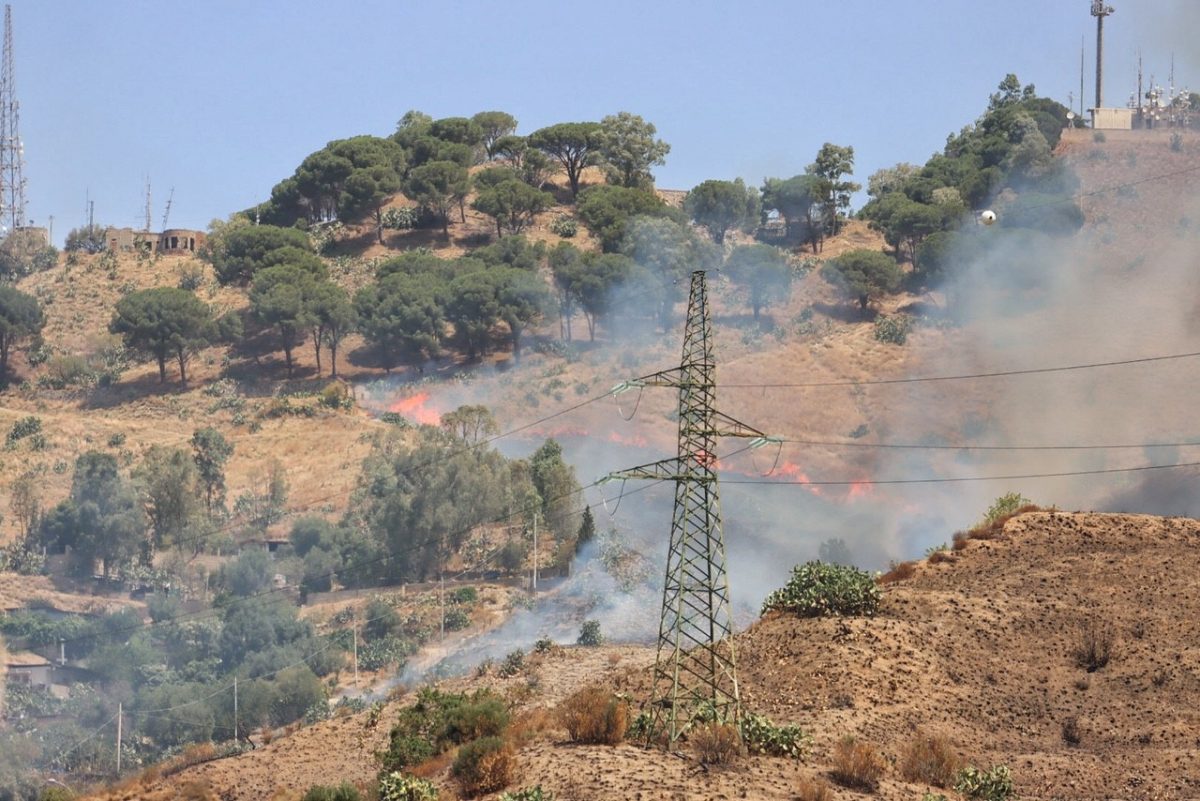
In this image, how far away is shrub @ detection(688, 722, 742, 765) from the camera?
39.9m

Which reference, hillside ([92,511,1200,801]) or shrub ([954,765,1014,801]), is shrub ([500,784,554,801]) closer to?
hillside ([92,511,1200,801])

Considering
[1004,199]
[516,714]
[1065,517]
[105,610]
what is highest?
[1004,199]

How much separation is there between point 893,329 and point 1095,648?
88.8 metres

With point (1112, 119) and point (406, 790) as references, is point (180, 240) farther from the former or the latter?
point (406, 790)

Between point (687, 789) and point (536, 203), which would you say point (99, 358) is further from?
point (687, 789)

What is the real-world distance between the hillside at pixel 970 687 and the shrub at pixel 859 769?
1.21 feet

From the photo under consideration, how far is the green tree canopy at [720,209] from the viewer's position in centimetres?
16675

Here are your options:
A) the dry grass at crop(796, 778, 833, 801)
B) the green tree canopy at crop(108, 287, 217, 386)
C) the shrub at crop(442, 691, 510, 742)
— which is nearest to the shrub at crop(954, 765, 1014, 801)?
the dry grass at crop(796, 778, 833, 801)

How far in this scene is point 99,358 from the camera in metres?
146

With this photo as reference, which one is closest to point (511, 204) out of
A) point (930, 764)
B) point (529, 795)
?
point (930, 764)

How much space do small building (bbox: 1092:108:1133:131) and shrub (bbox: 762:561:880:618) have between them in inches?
5336

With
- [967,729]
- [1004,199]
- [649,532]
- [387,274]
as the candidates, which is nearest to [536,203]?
[387,274]

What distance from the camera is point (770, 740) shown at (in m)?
41.7

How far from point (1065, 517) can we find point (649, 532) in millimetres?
42562
